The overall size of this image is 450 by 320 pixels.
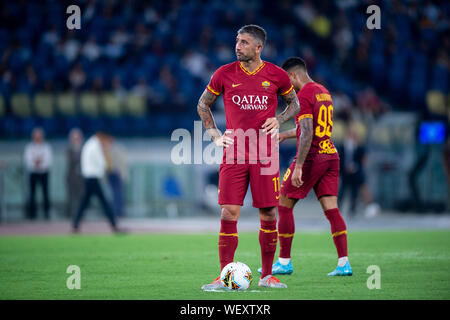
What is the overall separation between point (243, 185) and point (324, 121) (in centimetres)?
196

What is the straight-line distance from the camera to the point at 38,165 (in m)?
22.0

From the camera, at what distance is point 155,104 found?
24922mm

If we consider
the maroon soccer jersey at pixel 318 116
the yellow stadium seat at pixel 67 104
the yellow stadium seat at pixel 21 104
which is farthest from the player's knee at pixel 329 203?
the yellow stadium seat at pixel 21 104

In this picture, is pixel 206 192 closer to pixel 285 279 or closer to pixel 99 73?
pixel 99 73

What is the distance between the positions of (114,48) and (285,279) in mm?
19301

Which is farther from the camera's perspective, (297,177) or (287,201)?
(287,201)

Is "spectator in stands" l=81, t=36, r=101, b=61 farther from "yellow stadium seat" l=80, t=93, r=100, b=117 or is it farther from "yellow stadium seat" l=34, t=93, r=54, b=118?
"yellow stadium seat" l=34, t=93, r=54, b=118

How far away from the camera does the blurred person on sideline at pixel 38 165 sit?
Answer: 21.9 metres

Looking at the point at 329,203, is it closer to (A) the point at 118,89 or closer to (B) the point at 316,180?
(B) the point at 316,180

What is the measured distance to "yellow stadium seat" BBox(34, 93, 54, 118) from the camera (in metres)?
25.1

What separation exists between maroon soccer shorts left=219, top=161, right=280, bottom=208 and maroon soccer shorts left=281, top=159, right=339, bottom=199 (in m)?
1.48

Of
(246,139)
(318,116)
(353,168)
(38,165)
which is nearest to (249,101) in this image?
(246,139)

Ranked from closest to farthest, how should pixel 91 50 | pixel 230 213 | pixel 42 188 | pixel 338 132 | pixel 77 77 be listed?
pixel 230 213, pixel 42 188, pixel 338 132, pixel 77 77, pixel 91 50

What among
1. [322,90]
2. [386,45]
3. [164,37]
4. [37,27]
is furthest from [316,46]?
[322,90]
